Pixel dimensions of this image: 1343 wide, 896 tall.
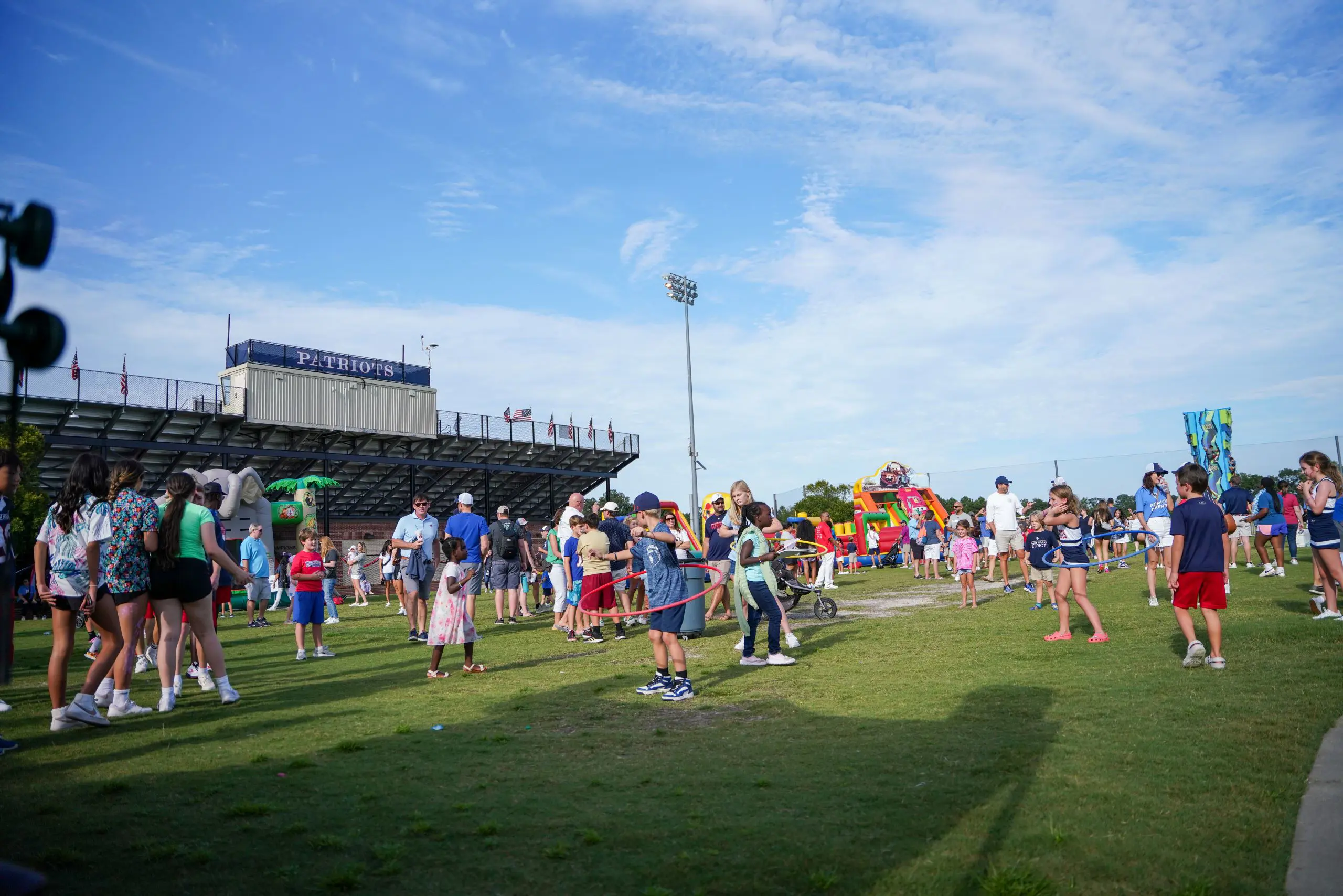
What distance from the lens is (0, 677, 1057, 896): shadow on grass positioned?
380cm

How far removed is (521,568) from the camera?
1584 centimetres

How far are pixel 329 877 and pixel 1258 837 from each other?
12.8ft

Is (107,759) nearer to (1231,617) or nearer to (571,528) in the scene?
(571,528)

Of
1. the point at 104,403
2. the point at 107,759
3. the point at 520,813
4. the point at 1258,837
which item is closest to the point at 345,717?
the point at 107,759

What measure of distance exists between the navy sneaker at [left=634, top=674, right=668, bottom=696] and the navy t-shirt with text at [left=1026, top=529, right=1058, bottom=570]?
7145 millimetres

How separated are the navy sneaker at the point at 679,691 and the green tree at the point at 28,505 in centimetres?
2073

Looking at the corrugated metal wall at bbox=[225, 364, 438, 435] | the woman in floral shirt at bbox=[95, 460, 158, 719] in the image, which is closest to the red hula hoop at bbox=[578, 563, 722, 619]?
the woman in floral shirt at bbox=[95, 460, 158, 719]

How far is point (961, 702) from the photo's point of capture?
7.18 m

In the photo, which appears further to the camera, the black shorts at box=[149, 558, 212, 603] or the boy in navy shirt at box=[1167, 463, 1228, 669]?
the boy in navy shirt at box=[1167, 463, 1228, 669]

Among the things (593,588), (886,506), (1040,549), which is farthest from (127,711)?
(886,506)

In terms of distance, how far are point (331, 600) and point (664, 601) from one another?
13678mm

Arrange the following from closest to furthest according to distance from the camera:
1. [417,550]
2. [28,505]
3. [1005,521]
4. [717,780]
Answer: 1. [717,780]
2. [417,550]
3. [1005,521]
4. [28,505]

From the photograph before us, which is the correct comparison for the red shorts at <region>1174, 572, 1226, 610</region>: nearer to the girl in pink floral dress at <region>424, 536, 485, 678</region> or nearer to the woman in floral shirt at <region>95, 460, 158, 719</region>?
the girl in pink floral dress at <region>424, 536, 485, 678</region>

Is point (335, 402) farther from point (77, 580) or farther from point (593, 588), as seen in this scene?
point (77, 580)
